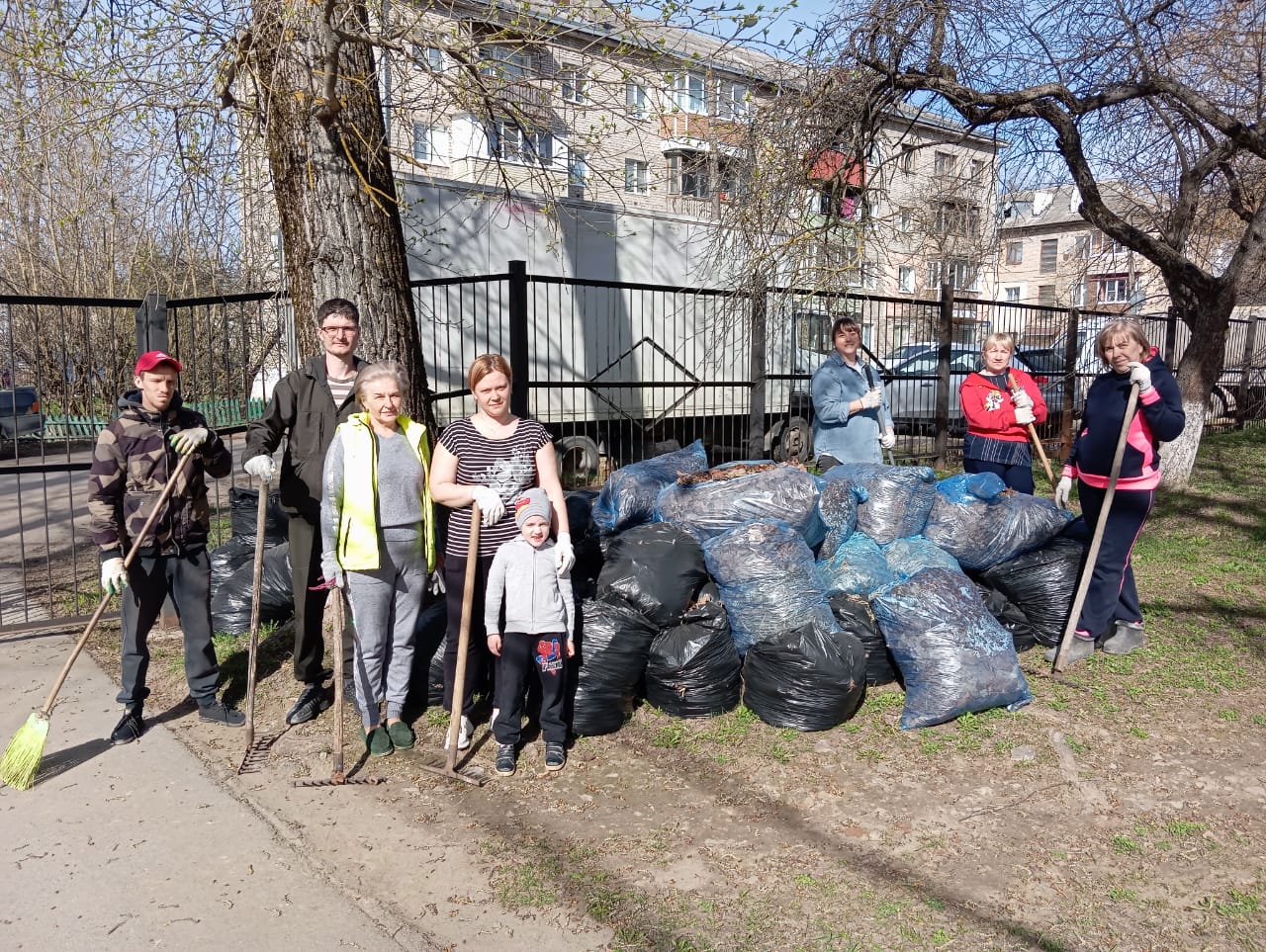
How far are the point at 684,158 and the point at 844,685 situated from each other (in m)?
5.50

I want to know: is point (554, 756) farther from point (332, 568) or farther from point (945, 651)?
point (945, 651)

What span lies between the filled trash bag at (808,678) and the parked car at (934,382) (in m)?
7.11

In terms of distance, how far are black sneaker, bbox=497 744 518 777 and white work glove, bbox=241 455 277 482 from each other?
1499 mm

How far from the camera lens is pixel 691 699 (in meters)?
4.14

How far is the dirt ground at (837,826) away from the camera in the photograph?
2777mm

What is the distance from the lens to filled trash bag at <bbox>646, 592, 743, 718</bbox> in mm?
4117

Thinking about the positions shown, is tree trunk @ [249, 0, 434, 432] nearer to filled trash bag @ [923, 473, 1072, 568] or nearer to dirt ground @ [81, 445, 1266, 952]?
dirt ground @ [81, 445, 1266, 952]

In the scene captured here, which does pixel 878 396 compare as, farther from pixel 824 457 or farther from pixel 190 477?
pixel 190 477

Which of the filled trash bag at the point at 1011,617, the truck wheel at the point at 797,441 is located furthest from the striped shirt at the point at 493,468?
the truck wheel at the point at 797,441

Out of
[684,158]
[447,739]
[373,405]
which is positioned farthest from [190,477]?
[684,158]

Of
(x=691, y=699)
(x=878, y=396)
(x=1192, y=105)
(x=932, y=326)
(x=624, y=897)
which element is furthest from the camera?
(x=932, y=326)

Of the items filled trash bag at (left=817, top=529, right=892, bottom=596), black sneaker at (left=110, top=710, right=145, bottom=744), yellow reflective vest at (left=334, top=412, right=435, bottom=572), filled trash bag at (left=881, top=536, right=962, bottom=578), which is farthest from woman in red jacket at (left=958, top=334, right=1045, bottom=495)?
black sneaker at (left=110, top=710, right=145, bottom=744)

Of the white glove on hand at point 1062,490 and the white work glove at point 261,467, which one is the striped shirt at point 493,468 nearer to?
the white work glove at point 261,467

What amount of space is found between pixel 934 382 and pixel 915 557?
750 centimetres
